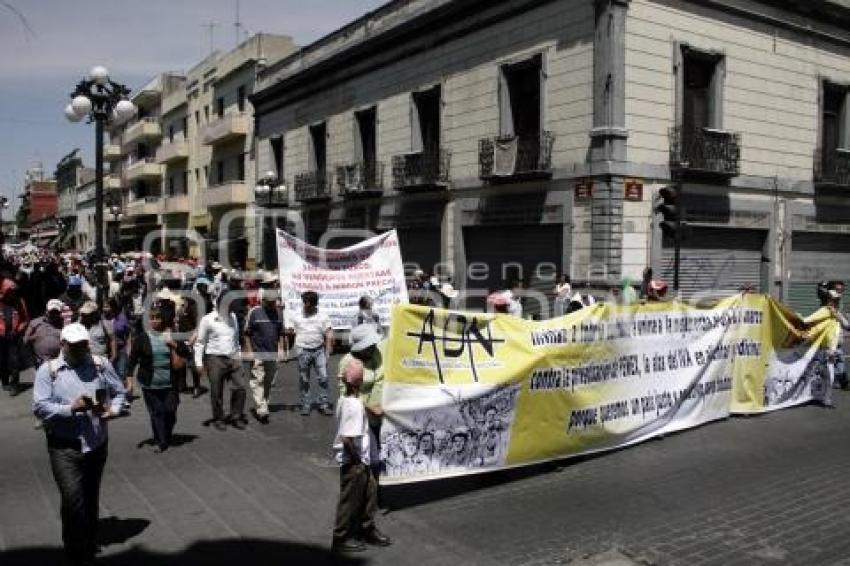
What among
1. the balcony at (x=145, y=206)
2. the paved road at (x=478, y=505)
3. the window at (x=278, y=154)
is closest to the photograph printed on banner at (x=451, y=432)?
the paved road at (x=478, y=505)

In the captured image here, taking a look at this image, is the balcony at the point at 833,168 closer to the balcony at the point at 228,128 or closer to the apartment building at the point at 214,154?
the apartment building at the point at 214,154

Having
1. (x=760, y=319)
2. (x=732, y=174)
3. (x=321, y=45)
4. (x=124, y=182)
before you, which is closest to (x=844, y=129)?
(x=732, y=174)

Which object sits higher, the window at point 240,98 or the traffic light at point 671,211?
the window at point 240,98

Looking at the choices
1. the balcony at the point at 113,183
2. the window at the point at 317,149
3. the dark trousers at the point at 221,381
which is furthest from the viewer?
the balcony at the point at 113,183

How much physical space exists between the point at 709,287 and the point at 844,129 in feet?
21.2

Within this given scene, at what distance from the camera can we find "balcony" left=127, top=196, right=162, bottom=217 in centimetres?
5109

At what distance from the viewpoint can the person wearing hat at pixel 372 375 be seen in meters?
6.21

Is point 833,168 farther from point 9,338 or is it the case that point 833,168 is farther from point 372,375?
point 9,338

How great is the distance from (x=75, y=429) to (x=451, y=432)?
2932mm

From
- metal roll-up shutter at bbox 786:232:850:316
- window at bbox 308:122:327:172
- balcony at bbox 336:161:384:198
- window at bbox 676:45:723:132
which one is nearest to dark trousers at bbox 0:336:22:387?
balcony at bbox 336:161:384:198

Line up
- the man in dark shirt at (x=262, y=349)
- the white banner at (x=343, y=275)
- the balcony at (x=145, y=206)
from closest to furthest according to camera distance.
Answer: the man in dark shirt at (x=262, y=349) < the white banner at (x=343, y=275) < the balcony at (x=145, y=206)

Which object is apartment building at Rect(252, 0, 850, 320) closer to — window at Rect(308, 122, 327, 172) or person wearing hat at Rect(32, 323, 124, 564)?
window at Rect(308, 122, 327, 172)

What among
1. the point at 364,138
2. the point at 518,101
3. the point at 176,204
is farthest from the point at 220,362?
the point at 176,204

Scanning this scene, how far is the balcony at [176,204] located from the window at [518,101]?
30.6 metres
